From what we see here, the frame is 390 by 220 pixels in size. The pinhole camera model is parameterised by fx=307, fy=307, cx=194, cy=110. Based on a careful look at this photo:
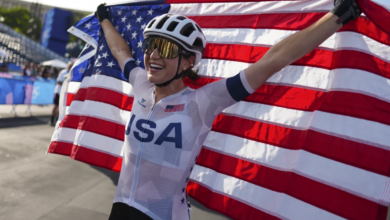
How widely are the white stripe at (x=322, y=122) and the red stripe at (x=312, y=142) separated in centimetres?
4

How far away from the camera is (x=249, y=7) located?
304 centimetres

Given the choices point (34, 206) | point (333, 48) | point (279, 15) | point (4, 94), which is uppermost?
point (279, 15)

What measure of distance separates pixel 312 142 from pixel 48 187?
500 centimetres

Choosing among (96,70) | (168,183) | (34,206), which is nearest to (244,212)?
(168,183)

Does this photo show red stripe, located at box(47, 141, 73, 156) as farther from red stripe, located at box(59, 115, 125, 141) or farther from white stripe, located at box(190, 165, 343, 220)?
white stripe, located at box(190, 165, 343, 220)

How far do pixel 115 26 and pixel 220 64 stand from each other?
1470mm

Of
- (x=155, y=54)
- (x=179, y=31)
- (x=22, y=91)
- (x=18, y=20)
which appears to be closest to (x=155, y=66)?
(x=155, y=54)

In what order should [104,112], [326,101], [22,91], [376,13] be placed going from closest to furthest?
[376,13] → [326,101] → [104,112] → [22,91]

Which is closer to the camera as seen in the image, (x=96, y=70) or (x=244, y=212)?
(x=244, y=212)

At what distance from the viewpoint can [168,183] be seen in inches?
94.3

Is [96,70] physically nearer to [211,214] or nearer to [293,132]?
[293,132]

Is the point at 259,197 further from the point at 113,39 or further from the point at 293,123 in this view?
the point at 113,39

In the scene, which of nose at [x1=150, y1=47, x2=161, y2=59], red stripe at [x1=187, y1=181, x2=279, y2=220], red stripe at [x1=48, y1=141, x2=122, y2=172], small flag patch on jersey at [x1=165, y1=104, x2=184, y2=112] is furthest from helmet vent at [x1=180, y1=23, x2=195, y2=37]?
red stripe at [x1=48, y1=141, x2=122, y2=172]

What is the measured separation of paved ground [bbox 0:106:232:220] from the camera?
4730 millimetres
